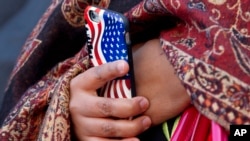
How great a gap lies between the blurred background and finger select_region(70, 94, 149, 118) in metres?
0.49

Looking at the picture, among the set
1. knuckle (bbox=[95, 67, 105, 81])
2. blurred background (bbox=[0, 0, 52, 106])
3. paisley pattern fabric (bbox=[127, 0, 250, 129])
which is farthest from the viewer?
blurred background (bbox=[0, 0, 52, 106])

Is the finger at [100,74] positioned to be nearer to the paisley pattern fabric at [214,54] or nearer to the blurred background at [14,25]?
the paisley pattern fabric at [214,54]

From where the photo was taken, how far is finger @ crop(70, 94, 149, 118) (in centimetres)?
62

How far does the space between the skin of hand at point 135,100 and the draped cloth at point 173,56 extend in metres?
0.02

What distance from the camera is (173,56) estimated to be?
1.93 feet

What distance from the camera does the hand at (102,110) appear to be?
62 cm

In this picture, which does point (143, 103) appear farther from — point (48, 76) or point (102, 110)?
point (48, 76)

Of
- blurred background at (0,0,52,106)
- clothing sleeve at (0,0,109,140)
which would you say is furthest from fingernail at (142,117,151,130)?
blurred background at (0,0,52,106)

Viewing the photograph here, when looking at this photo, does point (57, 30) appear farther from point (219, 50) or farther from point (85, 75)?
point (219, 50)

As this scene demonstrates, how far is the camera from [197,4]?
0.58m

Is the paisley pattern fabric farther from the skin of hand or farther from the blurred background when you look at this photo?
the blurred background

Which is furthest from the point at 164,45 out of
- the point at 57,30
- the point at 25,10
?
the point at 25,10

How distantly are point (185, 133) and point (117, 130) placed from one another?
9 cm

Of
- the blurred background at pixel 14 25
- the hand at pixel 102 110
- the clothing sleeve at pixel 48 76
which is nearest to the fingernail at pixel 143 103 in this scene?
the hand at pixel 102 110
